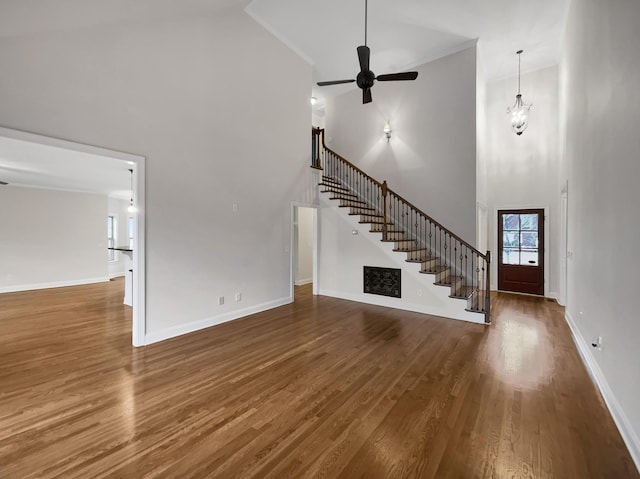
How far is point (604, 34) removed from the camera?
9.17 ft

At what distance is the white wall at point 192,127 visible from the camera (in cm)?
304

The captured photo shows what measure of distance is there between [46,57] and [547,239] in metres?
9.07

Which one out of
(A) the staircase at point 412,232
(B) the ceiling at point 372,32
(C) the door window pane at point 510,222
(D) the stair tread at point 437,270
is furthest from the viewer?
(C) the door window pane at point 510,222

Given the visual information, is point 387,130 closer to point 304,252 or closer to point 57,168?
point 304,252

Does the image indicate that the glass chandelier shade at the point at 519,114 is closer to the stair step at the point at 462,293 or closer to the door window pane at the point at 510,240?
the door window pane at the point at 510,240

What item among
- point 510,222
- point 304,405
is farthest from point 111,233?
point 510,222

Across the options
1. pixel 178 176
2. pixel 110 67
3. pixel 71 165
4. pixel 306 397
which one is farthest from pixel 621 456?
pixel 71 165

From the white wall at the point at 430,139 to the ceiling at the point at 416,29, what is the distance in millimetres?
514

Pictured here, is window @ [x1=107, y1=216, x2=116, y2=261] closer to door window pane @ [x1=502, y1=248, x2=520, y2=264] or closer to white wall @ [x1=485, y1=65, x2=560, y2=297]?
white wall @ [x1=485, y1=65, x2=560, y2=297]

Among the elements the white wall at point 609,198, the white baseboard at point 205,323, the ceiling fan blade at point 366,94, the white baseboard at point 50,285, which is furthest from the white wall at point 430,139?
the white baseboard at point 50,285

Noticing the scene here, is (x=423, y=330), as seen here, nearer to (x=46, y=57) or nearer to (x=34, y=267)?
(x=46, y=57)

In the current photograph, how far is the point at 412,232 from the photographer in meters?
6.71

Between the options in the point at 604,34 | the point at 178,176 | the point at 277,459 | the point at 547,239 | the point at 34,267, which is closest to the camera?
the point at 277,459

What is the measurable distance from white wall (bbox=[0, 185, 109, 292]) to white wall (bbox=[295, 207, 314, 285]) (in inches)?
241
